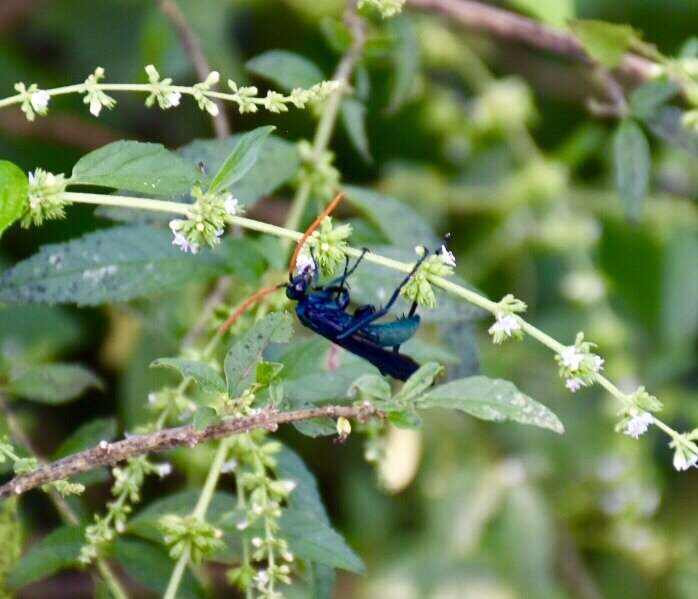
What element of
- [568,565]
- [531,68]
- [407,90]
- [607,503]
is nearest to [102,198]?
[407,90]

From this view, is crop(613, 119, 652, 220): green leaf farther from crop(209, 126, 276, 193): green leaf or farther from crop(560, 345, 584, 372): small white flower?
crop(209, 126, 276, 193): green leaf

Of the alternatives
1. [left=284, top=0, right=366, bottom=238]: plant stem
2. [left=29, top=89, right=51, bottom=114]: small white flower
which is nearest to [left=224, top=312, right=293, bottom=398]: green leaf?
[left=29, top=89, right=51, bottom=114]: small white flower

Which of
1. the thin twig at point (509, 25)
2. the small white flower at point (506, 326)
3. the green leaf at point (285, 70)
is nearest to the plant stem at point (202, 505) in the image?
the small white flower at point (506, 326)

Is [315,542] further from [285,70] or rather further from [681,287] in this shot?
[681,287]

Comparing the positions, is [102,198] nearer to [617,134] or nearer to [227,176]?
[227,176]

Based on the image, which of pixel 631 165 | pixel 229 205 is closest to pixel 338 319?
pixel 229 205

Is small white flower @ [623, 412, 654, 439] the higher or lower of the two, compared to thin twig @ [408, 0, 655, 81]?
lower
